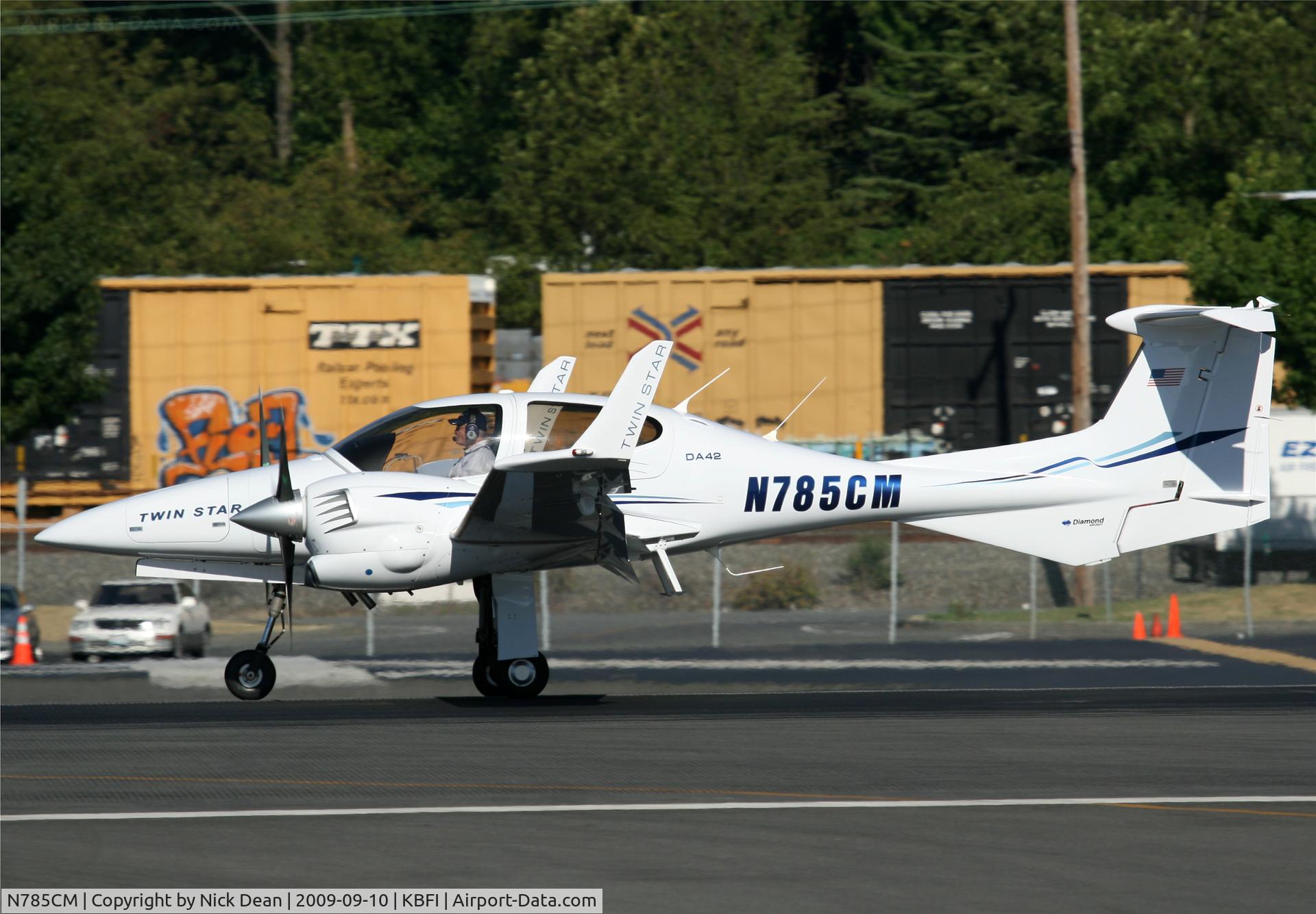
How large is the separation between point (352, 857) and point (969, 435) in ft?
78.7

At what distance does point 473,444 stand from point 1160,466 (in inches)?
259

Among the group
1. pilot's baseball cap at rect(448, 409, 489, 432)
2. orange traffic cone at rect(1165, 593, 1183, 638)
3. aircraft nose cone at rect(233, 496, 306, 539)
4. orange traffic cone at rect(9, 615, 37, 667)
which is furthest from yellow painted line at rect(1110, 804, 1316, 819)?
orange traffic cone at rect(9, 615, 37, 667)

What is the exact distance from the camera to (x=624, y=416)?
1247 cm

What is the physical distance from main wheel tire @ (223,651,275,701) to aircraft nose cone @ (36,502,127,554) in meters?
1.38

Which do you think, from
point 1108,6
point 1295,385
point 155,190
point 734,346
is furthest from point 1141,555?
point 155,190

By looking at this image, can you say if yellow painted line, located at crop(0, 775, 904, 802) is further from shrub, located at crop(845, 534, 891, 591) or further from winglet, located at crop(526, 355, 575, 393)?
shrub, located at crop(845, 534, 891, 591)

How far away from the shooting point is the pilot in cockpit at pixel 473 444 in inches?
547

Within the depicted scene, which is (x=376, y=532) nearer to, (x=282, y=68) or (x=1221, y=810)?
(x=1221, y=810)

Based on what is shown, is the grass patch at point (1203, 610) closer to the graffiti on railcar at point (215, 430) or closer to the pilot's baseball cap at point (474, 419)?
the pilot's baseball cap at point (474, 419)

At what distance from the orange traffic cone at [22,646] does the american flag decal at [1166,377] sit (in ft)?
50.5

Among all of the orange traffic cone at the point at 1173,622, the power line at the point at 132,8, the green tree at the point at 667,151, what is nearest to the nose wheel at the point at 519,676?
the orange traffic cone at the point at 1173,622

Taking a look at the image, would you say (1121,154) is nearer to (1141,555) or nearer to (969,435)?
(969,435)

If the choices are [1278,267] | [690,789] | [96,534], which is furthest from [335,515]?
[1278,267]

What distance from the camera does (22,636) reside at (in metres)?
21.9
